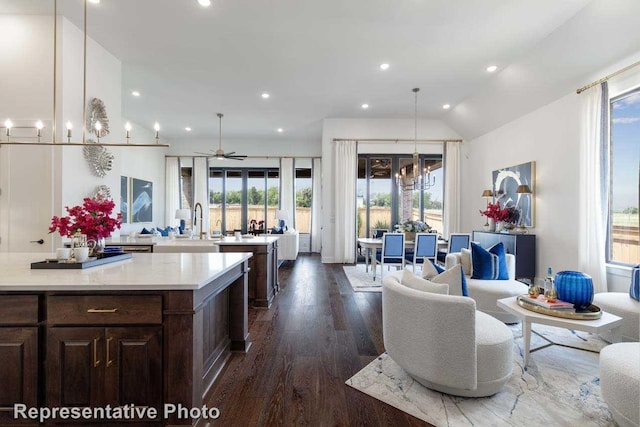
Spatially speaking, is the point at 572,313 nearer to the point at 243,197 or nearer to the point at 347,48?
the point at 347,48

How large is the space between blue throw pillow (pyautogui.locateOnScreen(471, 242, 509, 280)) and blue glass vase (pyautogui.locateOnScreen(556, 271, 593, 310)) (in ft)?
3.48

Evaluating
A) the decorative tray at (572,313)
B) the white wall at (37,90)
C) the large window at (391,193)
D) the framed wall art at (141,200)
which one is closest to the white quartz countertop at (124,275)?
the white wall at (37,90)

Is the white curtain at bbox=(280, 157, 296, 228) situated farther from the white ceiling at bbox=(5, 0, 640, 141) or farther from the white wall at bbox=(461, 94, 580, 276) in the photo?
the white wall at bbox=(461, 94, 580, 276)

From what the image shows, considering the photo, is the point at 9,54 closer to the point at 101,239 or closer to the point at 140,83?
the point at 140,83

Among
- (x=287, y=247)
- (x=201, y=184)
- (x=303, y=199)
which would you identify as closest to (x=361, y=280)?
(x=287, y=247)

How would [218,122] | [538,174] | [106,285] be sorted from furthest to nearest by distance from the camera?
1. [218,122]
2. [538,174]
3. [106,285]

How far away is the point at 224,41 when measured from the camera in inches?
159

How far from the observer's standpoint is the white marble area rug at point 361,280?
497 cm

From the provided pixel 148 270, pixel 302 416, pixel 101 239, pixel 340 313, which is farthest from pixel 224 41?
pixel 302 416

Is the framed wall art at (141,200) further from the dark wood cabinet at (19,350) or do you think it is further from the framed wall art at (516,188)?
the framed wall art at (516,188)

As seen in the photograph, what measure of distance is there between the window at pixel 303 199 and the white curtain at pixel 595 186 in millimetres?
6777

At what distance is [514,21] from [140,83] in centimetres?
597

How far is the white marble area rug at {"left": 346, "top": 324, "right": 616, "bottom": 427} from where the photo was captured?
179 cm

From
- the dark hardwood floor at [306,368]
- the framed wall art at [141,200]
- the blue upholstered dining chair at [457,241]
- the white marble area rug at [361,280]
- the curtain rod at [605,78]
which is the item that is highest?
the curtain rod at [605,78]
